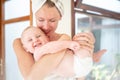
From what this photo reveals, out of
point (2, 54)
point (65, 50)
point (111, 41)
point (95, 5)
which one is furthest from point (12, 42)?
point (111, 41)

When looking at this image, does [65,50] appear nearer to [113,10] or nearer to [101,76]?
[101,76]

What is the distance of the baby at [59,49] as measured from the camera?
2.60 metres

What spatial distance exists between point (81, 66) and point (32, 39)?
754mm

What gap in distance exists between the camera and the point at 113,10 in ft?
11.7

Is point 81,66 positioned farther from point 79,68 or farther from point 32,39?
point 32,39

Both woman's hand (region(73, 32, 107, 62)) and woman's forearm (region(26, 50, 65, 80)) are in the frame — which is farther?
woman's hand (region(73, 32, 107, 62))

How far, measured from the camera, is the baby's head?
2590 mm

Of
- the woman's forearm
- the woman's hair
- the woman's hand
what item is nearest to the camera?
the woman's forearm

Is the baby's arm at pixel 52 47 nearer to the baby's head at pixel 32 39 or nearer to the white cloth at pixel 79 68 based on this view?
the baby's head at pixel 32 39

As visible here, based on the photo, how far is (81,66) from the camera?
278cm

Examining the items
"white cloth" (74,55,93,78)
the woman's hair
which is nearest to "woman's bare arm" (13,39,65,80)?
"white cloth" (74,55,93,78)

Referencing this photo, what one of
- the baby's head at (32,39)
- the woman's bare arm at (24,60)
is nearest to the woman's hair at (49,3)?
the baby's head at (32,39)

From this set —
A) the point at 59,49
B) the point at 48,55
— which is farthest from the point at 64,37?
the point at 48,55

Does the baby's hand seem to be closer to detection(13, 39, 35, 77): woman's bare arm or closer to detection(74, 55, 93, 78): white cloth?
detection(74, 55, 93, 78): white cloth
